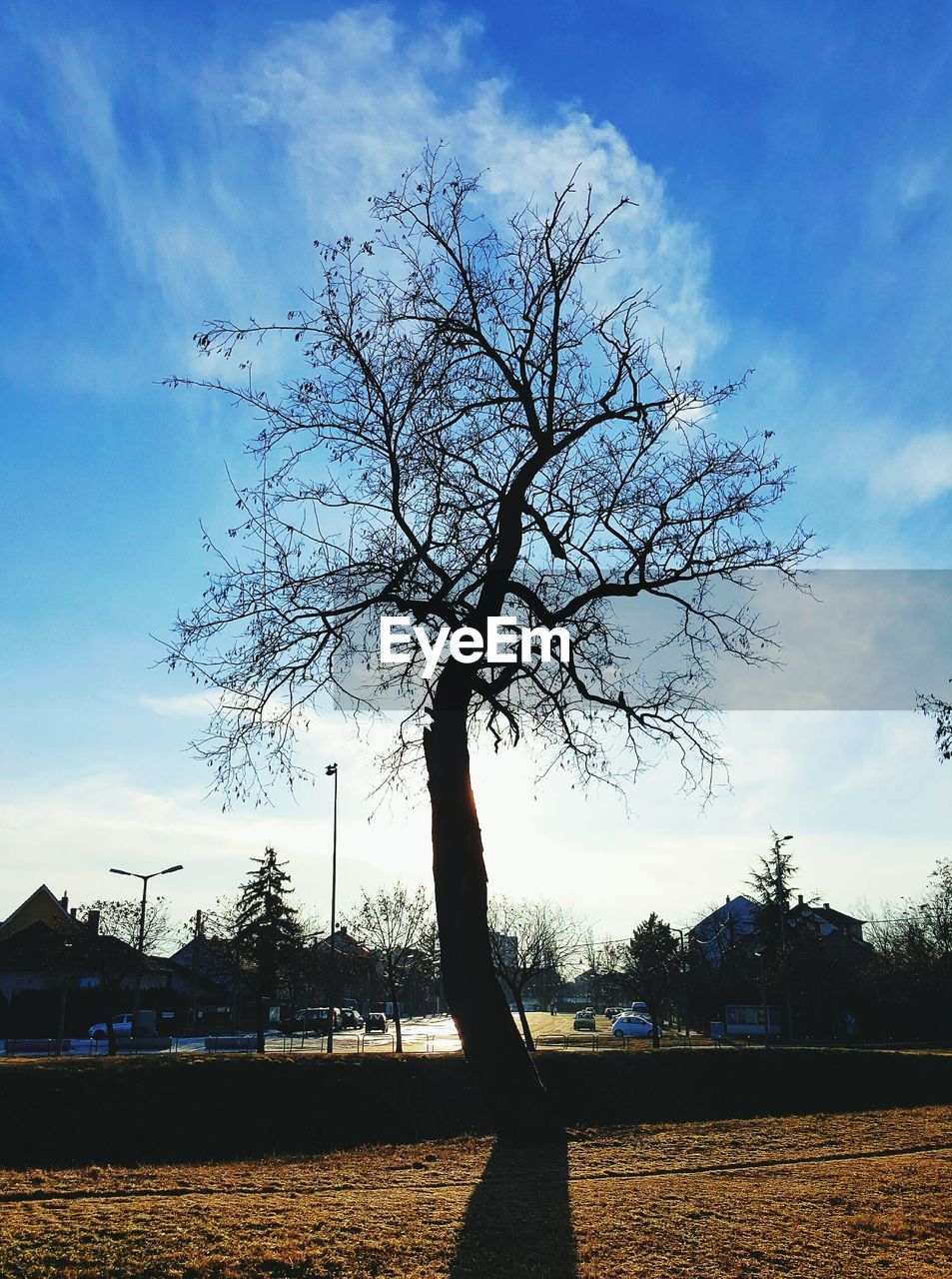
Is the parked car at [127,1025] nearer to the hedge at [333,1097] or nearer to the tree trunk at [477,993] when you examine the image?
the hedge at [333,1097]

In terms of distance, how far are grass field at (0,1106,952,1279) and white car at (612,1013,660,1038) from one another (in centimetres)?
4730

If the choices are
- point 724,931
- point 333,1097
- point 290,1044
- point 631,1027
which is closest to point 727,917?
point 724,931

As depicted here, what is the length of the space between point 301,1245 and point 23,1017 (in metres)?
54.6

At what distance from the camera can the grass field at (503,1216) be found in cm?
679

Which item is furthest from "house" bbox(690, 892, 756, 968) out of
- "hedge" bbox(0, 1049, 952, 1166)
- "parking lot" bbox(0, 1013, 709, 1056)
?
"hedge" bbox(0, 1049, 952, 1166)

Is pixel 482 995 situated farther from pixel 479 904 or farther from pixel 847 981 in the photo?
pixel 847 981

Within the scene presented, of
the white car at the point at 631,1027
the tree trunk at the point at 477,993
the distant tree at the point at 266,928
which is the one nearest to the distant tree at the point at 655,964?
the white car at the point at 631,1027

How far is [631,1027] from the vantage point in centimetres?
5691

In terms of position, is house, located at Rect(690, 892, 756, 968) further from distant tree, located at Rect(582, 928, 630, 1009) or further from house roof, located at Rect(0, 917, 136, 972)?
house roof, located at Rect(0, 917, 136, 972)

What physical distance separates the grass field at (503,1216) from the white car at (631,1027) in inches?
1862

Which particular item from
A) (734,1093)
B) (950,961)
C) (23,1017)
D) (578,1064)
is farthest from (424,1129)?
(23,1017)

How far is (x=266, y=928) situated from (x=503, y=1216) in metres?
40.4

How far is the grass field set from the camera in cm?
679

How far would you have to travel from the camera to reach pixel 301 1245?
7.01 metres
